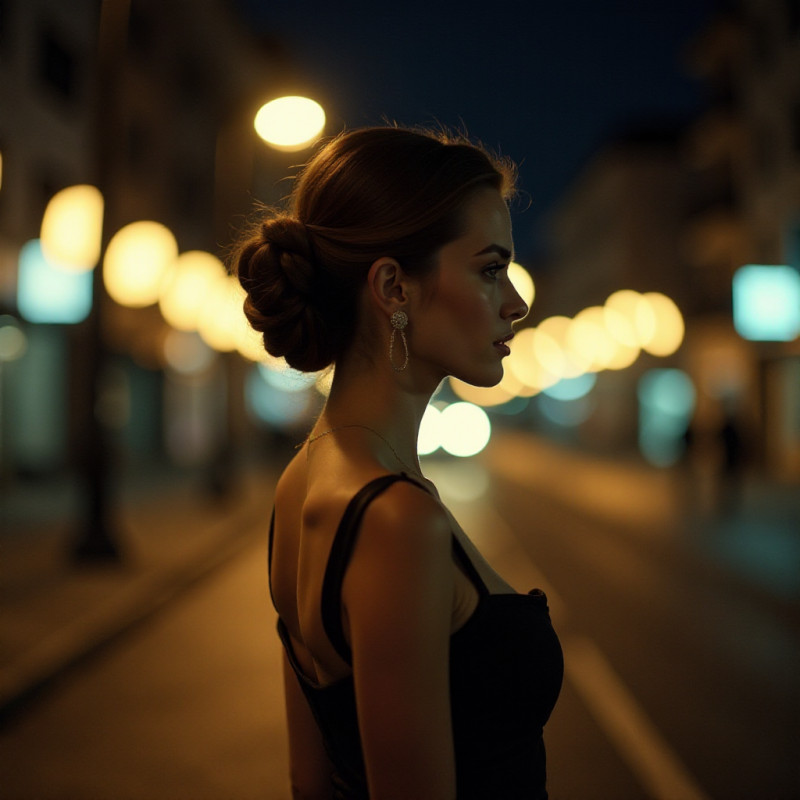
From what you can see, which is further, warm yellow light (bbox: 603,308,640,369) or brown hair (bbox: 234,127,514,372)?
warm yellow light (bbox: 603,308,640,369)

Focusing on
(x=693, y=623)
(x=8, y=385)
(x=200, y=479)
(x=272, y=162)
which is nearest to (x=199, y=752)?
(x=693, y=623)

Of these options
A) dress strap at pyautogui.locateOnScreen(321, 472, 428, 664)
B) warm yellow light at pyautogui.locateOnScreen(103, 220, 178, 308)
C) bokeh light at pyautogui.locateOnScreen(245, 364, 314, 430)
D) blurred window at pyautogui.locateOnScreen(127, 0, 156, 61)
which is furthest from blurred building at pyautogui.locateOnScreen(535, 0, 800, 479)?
blurred window at pyautogui.locateOnScreen(127, 0, 156, 61)

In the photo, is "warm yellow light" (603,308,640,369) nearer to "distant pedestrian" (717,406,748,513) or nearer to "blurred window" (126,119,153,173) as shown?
"distant pedestrian" (717,406,748,513)

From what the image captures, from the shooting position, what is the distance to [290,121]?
7492mm

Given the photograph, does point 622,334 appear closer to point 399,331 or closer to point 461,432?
point 399,331

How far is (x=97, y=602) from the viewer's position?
885 centimetres

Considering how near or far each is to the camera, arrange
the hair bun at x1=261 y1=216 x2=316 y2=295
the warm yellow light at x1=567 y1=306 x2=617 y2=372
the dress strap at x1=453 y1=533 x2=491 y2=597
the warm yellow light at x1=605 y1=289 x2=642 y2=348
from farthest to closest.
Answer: the warm yellow light at x1=567 y1=306 x2=617 y2=372 → the warm yellow light at x1=605 y1=289 x2=642 y2=348 → the hair bun at x1=261 y1=216 x2=316 y2=295 → the dress strap at x1=453 y1=533 x2=491 y2=597

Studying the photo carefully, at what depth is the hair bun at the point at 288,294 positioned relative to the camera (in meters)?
1.70

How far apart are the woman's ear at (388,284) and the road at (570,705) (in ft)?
11.3

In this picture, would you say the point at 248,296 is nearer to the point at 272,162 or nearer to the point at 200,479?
the point at 200,479

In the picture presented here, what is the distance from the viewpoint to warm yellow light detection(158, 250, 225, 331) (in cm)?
1259

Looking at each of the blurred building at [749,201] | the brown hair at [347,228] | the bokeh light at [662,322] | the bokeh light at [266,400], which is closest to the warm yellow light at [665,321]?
Result: the bokeh light at [662,322]

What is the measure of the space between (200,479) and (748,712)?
71.2 ft

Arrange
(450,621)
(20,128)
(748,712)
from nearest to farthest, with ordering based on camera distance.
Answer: (450,621) < (748,712) < (20,128)
